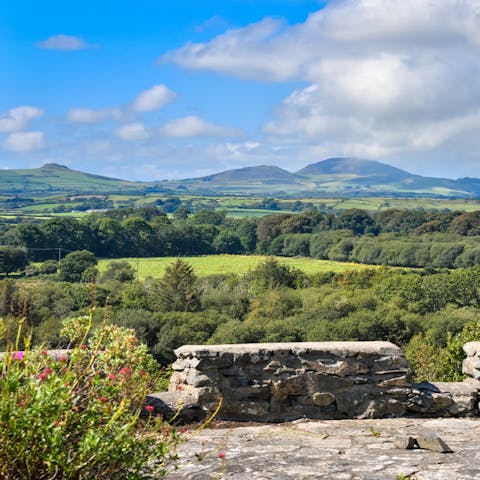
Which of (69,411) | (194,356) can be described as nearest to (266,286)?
(194,356)

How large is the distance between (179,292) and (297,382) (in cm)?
4627

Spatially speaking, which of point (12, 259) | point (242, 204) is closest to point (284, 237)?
point (12, 259)

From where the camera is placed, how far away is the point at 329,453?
5914 millimetres

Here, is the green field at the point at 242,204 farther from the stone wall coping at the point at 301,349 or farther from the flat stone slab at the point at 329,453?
the flat stone slab at the point at 329,453

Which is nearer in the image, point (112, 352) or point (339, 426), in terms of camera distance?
point (112, 352)

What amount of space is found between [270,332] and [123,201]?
489ft

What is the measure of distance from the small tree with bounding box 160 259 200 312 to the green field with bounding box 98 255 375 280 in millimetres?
10191

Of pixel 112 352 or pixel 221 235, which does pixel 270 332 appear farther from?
pixel 221 235

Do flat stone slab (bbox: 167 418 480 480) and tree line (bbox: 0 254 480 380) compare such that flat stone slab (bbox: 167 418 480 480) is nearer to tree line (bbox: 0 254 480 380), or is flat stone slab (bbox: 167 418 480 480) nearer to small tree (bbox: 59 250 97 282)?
tree line (bbox: 0 254 480 380)

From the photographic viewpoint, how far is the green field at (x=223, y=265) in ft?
234

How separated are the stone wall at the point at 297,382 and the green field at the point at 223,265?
5959 cm

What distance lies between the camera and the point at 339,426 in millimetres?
7133

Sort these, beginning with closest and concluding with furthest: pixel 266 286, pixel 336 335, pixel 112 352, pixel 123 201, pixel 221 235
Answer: pixel 112 352 → pixel 336 335 → pixel 266 286 → pixel 221 235 → pixel 123 201

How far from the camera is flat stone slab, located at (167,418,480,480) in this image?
524cm
